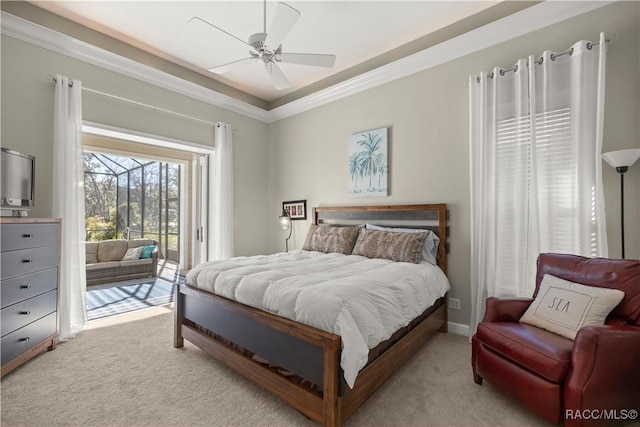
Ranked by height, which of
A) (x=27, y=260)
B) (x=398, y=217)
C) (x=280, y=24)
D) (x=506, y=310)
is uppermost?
(x=280, y=24)

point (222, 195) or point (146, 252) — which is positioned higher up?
point (222, 195)

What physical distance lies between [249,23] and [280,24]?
1.16 m

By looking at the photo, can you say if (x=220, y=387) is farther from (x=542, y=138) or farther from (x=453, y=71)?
(x=453, y=71)

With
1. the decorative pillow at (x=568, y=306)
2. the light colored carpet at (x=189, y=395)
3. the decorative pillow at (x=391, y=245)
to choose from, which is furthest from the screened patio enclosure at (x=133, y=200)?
the decorative pillow at (x=568, y=306)

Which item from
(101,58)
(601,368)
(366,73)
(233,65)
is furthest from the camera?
(366,73)

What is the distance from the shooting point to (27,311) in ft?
7.56

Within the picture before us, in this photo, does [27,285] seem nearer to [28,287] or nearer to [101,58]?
[28,287]

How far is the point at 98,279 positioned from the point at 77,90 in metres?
3.32

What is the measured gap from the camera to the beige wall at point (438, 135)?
2.27 metres

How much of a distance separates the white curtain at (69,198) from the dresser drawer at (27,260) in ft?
1.09

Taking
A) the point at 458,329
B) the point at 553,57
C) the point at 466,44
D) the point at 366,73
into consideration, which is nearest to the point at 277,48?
the point at 366,73

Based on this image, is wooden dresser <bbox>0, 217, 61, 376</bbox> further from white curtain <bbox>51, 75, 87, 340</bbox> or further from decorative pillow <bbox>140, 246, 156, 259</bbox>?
decorative pillow <bbox>140, 246, 156, 259</bbox>

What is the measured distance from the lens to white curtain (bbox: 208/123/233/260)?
434 cm

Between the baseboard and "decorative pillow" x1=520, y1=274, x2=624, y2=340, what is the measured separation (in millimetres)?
1087
